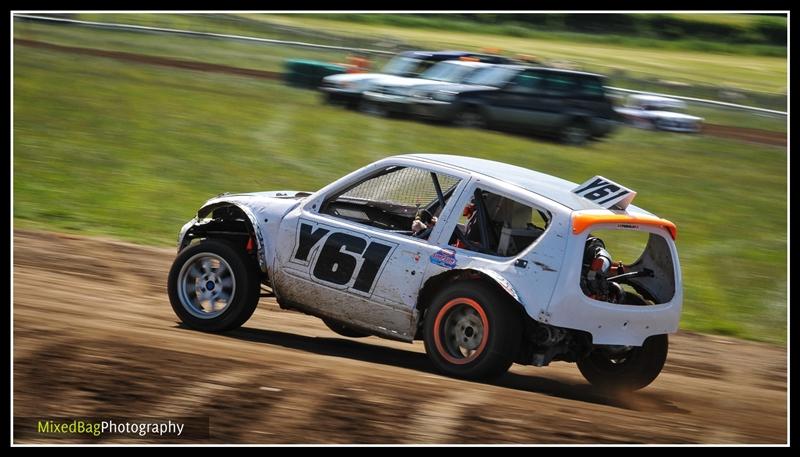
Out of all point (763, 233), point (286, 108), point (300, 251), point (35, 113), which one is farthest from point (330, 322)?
point (286, 108)

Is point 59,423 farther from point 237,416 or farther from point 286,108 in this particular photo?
point 286,108

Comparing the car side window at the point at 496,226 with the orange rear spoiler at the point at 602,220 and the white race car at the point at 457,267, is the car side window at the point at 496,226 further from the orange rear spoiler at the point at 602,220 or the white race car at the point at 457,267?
the orange rear spoiler at the point at 602,220

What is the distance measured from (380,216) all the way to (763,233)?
34.2ft

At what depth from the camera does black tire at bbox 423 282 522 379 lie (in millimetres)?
7059

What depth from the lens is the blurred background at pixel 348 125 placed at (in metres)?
14.4

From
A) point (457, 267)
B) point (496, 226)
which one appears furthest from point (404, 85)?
point (457, 267)

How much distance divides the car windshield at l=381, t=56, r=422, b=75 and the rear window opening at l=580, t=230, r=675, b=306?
15033 millimetres

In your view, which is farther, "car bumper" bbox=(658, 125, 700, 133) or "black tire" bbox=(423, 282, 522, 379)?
"car bumper" bbox=(658, 125, 700, 133)

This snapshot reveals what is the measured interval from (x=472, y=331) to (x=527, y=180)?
1248 mm

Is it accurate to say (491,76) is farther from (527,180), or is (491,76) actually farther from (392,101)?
(527,180)

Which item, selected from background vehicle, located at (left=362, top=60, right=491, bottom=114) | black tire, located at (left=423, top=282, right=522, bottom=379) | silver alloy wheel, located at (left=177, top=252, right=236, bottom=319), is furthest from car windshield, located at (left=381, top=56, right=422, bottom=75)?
black tire, located at (left=423, top=282, right=522, bottom=379)

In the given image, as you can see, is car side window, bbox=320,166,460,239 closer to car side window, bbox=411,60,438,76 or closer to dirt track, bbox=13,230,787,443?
dirt track, bbox=13,230,787,443

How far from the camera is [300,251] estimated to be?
802cm

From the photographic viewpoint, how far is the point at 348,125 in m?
21.0
